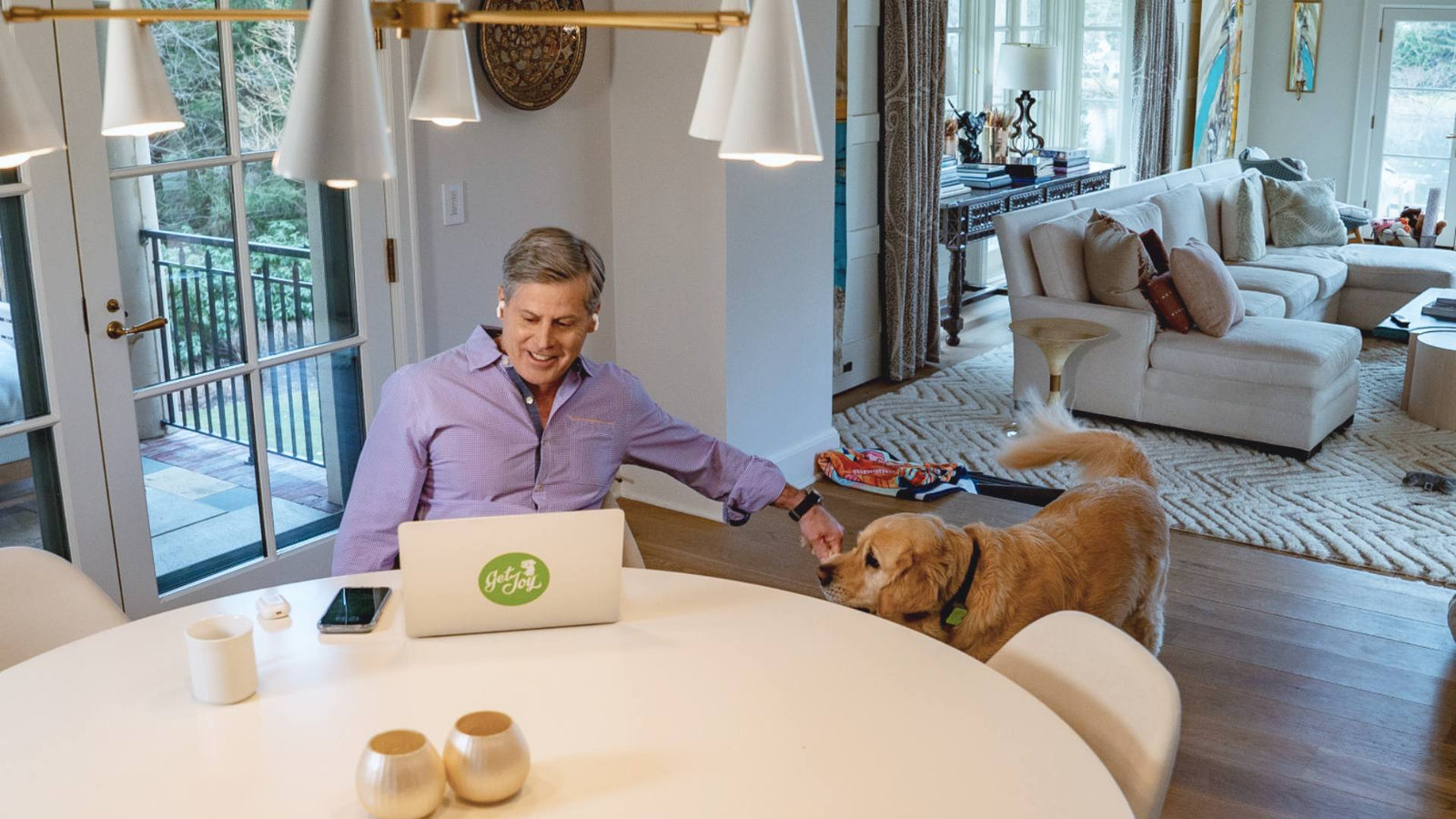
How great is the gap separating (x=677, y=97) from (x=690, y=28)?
2.61 meters

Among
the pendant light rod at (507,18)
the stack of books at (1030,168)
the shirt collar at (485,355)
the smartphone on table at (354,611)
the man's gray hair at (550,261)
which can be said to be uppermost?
the pendant light rod at (507,18)

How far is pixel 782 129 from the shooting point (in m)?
1.35

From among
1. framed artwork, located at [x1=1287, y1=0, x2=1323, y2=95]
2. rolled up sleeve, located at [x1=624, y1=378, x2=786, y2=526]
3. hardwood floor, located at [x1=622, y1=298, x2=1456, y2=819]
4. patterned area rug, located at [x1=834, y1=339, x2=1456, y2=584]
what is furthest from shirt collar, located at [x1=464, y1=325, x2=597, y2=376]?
framed artwork, located at [x1=1287, y1=0, x2=1323, y2=95]

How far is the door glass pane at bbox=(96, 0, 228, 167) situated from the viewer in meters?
2.87

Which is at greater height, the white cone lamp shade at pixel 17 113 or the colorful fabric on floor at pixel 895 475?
the white cone lamp shade at pixel 17 113

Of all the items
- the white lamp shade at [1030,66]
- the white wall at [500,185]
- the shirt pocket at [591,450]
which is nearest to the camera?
the shirt pocket at [591,450]

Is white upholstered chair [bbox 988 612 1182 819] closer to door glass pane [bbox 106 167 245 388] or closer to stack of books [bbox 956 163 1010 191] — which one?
door glass pane [bbox 106 167 245 388]

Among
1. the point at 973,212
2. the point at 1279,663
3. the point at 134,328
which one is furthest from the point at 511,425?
the point at 973,212

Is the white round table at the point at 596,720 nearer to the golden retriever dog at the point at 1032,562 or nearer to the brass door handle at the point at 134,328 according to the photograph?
the golden retriever dog at the point at 1032,562

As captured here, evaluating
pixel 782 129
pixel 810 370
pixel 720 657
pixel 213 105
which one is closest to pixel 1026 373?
pixel 810 370

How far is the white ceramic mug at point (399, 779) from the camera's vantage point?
1326 mm

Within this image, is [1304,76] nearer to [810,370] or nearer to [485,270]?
[810,370]

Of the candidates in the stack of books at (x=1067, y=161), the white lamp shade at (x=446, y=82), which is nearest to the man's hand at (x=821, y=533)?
the white lamp shade at (x=446, y=82)

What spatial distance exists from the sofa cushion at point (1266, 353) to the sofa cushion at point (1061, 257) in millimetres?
391
